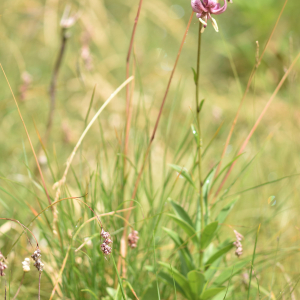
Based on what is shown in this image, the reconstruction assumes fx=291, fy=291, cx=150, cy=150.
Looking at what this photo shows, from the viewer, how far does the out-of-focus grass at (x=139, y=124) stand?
65 cm

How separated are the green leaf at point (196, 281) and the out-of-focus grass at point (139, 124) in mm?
92

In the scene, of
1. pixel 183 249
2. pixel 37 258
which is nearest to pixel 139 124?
pixel 183 249

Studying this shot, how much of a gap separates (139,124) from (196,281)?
3.80 ft

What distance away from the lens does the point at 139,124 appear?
1.61 metres

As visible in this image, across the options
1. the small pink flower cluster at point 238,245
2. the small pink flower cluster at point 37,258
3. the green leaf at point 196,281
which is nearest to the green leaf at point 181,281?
the green leaf at point 196,281

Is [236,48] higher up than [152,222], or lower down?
higher up

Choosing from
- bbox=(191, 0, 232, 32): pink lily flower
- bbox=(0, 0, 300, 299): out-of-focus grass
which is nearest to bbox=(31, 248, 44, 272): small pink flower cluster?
bbox=(0, 0, 300, 299): out-of-focus grass

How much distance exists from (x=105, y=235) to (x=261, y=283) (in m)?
0.48

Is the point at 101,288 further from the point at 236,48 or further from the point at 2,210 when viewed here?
the point at 236,48

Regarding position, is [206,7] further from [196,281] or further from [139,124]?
[139,124]

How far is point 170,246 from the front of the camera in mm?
739

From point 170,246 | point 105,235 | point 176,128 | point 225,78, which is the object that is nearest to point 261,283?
point 170,246

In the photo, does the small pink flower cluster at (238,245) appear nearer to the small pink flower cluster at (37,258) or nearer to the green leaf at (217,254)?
the green leaf at (217,254)

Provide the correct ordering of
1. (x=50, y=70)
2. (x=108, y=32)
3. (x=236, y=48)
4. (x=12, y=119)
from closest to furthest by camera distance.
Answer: (x=12, y=119) → (x=50, y=70) → (x=108, y=32) → (x=236, y=48)
